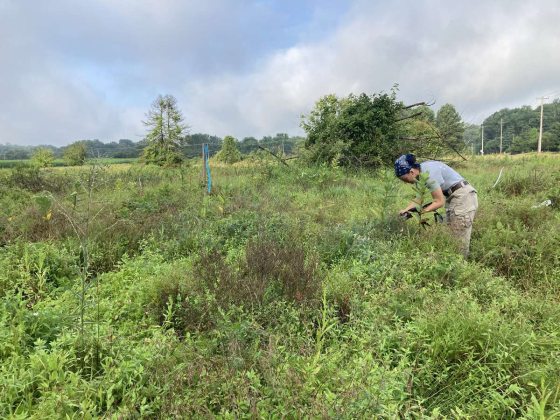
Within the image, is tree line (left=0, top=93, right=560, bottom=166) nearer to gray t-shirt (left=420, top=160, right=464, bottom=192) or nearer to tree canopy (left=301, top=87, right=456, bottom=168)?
tree canopy (left=301, top=87, right=456, bottom=168)

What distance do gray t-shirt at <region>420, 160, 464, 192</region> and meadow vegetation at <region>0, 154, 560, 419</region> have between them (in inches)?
20.9

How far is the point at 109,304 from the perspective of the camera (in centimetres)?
288

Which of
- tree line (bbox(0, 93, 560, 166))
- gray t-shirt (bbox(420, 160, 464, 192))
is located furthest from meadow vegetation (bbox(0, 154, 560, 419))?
tree line (bbox(0, 93, 560, 166))

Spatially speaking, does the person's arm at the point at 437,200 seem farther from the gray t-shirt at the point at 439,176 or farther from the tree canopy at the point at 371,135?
the tree canopy at the point at 371,135

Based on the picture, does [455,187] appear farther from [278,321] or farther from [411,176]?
[278,321]

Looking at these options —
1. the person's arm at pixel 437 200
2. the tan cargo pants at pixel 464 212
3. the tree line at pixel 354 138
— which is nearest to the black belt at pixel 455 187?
the tan cargo pants at pixel 464 212

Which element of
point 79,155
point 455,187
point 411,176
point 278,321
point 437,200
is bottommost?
point 278,321

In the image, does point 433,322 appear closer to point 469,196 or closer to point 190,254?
point 469,196

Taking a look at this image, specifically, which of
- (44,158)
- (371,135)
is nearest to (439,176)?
(371,135)

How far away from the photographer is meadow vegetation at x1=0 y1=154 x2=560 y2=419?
6.03 ft

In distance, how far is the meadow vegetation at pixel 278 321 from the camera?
6.03 ft

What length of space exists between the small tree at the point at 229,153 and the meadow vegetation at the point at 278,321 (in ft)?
29.1

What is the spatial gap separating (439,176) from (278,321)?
2912 mm

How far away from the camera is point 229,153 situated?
47.1 feet
